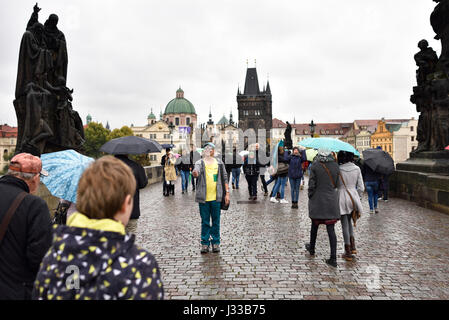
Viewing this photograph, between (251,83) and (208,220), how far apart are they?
11714cm

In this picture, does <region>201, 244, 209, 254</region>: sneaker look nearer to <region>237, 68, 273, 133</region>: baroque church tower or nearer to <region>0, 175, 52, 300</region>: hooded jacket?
<region>0, 175, 52, 300</region>: hooded jacket

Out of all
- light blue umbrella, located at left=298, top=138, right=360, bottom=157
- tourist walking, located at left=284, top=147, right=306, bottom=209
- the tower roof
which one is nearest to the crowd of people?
light blue umbrella, located at left=298, top=138, right=360, bottom=157

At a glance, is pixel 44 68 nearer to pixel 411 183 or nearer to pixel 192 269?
pixel 192 269

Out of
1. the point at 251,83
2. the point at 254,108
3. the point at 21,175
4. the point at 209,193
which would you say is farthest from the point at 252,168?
the point at 251,83

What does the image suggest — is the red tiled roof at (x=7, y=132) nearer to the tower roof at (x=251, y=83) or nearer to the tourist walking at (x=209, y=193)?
the tower roof at (x=251, y=83)

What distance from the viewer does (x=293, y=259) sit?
224 inches

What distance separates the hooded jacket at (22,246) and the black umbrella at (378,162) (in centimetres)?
976

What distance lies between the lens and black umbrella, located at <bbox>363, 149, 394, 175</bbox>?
34.6ft

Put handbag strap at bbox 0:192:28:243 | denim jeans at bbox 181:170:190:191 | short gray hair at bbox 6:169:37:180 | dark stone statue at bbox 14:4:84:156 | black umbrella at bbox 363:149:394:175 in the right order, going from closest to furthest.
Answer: handbag strap at bbox 0:192:28:243, short gray hair at bbox 6:169:37:180, dark stone statue at bbox 14:4:84:156, black umbrella at bbox 363:149:394:175, denim jeans at bbox 181:170:190:191

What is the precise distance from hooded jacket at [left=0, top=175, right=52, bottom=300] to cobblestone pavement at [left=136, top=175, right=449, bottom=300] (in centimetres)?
215

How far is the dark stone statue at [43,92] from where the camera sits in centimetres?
784

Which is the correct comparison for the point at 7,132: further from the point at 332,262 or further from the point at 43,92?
the point at 332,262

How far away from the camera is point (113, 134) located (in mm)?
85312
